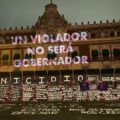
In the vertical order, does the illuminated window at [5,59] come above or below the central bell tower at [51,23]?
below

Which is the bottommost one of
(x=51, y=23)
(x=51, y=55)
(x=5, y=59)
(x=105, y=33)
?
(x=5, y=59)

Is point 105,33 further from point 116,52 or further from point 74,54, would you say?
point 74,54

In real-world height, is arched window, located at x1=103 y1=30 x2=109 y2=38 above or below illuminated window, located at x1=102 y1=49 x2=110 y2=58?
above

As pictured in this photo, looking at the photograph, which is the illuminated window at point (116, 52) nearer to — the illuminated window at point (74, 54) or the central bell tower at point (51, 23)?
the illuminated window at point (74, 54)

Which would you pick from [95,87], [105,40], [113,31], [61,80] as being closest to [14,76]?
[61,80]

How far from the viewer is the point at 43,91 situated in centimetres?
3278

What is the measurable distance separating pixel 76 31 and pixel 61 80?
9598mm

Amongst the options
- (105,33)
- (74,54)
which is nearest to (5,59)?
(74,54)

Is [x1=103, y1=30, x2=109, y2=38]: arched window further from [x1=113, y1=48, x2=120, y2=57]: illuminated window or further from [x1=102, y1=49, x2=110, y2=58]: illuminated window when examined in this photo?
[x1=113, y1=48, x2=120, y2=57]: illuminated window

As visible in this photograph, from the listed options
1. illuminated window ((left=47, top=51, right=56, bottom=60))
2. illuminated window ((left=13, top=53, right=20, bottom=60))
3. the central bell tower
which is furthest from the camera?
the central bell tower

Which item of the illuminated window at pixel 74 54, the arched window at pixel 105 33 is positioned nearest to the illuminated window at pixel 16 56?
the illuminated window at pixel 74 54

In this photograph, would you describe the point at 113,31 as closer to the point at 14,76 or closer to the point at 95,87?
the point at 95,87

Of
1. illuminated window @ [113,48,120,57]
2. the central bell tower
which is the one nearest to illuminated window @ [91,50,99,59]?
illuminated window @ [113,48,120,57]

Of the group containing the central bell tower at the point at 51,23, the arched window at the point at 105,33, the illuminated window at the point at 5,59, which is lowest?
the illuminated window at the point at 5,59
